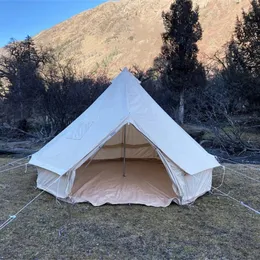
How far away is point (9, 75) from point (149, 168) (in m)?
14.7

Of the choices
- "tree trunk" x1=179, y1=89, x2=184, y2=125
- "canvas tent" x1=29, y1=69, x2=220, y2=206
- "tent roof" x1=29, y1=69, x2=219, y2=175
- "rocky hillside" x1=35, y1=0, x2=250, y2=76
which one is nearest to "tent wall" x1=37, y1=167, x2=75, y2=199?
"canvas tent" x1=29, y1=69, x2=220, y2=206

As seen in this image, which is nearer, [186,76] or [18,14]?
[186,76]

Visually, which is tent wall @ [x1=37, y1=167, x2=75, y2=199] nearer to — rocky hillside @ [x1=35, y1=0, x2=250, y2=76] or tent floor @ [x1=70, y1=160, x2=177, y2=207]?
tent floor @ [x1=70, y1=160, x2=177, y2=207]

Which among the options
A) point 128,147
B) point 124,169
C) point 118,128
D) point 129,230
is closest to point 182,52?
point 128,147

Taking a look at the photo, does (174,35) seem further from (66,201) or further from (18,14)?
(66,201)

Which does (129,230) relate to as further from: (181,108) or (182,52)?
(182,52)

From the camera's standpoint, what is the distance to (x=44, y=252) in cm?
262

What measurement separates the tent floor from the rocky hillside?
19.3m

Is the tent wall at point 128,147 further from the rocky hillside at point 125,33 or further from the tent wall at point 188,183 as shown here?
the rocky hillside at point 125,33

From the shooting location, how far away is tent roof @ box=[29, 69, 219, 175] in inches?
148

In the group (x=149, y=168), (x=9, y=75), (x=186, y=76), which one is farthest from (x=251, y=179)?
(x=9, y=75)

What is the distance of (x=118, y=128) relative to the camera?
3.77 metres

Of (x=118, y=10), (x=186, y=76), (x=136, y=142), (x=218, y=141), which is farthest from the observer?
(x=118, y=10)

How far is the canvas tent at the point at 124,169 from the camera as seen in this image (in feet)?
12.2
